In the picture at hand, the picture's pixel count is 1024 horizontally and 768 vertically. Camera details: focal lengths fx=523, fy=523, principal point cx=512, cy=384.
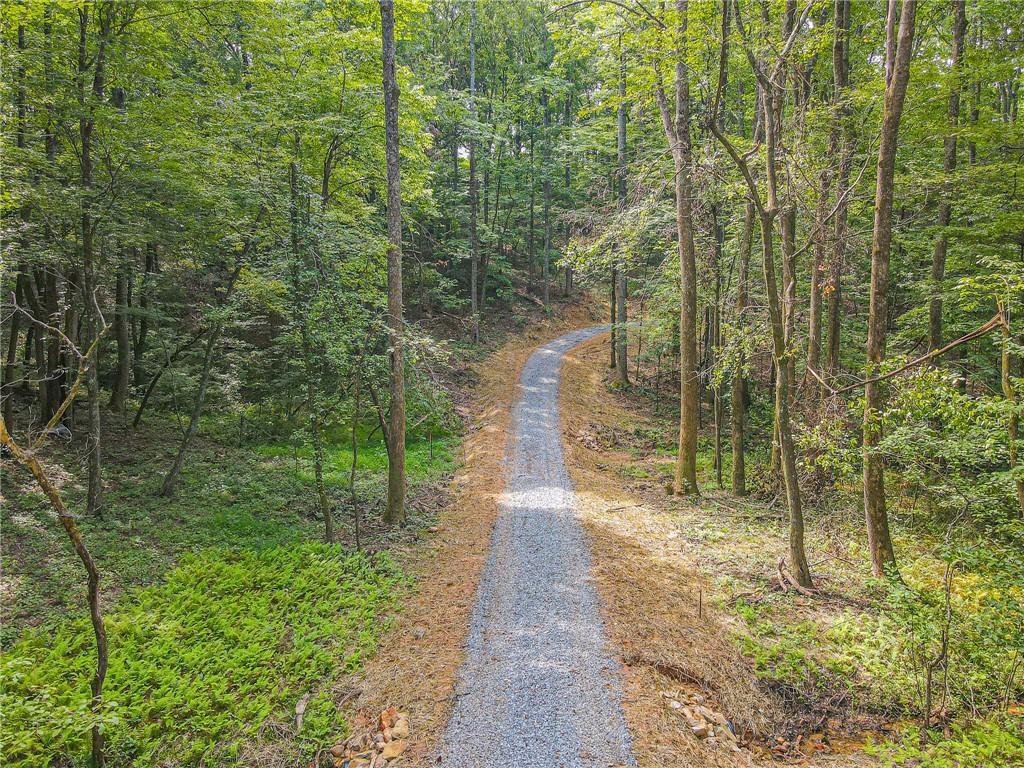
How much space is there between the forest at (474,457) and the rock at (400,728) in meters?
0.11

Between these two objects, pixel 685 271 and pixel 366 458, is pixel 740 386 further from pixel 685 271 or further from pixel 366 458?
pixel 366 458

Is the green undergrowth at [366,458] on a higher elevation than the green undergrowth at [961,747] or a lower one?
higher

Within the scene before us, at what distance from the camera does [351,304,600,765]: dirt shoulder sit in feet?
18.2

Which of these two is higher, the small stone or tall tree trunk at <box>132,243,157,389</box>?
tall tree trunk at <box>132,243,157,389</box>

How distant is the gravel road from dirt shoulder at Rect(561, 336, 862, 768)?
0.28 m

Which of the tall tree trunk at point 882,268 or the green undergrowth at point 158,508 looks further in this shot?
the green undergrowth at point 158,508

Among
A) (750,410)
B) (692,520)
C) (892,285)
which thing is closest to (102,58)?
(692,520)

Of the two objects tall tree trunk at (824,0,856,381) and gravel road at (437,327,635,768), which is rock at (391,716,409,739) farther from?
tall tree trunk at (824,0,856,381)

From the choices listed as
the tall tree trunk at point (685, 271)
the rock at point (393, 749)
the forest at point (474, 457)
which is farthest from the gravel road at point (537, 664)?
the tall tree trunk at point (685, 271)

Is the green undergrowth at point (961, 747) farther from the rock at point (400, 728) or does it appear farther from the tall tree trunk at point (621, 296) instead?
the tall tree trunk at point (621, 296)

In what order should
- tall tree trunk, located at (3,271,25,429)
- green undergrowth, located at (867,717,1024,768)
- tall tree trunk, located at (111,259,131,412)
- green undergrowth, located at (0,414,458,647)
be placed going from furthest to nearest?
tall tree trunk, located at (111,259,131,412), tall tree trunk, located at (3,271,25,429), green undergrowth, located at (0,414,458,647), green undergrowth, located at (867,717,1024,768)

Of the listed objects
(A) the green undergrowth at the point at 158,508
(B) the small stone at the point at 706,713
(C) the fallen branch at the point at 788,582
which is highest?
(A) the green undergrowth at the point at 158,508

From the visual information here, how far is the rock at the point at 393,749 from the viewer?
4922 mm

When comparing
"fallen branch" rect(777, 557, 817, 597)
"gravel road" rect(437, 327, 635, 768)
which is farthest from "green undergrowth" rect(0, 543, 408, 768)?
"fallen branch" rect(777, 557, 817, 597)
